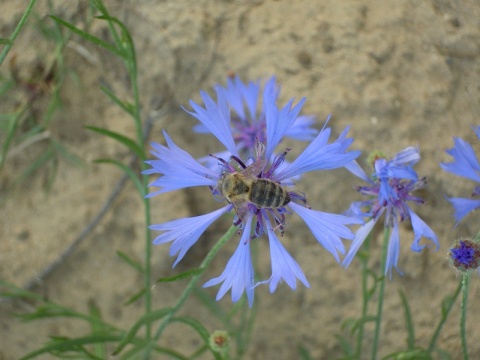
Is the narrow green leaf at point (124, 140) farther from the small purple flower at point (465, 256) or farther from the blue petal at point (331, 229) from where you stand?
the small purple flower at point (465, 256)

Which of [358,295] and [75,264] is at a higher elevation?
[358,295]

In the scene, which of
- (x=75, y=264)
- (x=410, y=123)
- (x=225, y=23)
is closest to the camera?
(x=410, y=123)

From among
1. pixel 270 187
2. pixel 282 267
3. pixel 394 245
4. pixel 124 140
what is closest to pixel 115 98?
pixel 124 140

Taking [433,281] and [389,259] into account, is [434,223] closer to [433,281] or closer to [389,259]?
[433,281]

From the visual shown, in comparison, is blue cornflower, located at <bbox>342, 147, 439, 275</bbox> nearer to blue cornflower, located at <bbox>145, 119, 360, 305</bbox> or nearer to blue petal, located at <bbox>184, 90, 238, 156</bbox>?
blue cornflower, located at <bbox>145, 119, 360, 305</bbox>

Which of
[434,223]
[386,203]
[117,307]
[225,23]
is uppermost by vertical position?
[225,23]

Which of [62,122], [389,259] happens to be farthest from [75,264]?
[389,259]

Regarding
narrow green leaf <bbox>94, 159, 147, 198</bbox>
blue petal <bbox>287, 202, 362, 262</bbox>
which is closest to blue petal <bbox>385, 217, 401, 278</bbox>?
blue petal <bbox>287, 202, 362, 262</bbox>

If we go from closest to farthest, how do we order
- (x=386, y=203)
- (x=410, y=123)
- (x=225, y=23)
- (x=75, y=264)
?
(x=386, y=203), (x=410, y=123), (x=225, y=23), (x=75, y=264)
